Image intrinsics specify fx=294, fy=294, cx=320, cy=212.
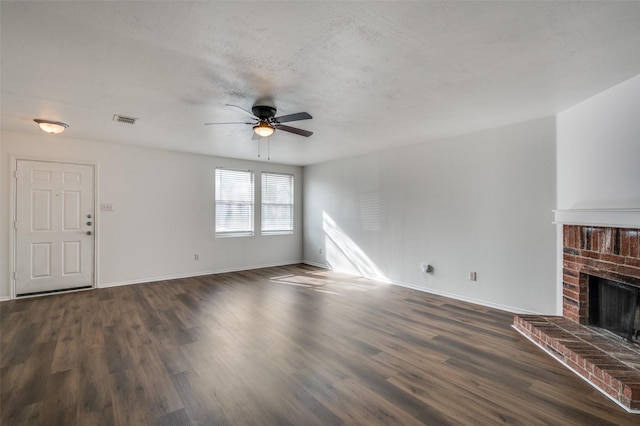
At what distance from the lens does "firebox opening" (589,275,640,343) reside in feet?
8.65

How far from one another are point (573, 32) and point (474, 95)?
1068 millimetres

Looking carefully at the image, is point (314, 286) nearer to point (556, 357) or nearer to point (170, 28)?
point (556, 357)

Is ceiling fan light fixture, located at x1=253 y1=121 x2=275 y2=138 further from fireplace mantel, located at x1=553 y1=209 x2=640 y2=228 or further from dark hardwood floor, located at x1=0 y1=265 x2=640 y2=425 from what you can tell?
fireplace mantel, located at x1=553 y1=209 x2=640 y2=228

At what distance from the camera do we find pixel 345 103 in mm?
3248

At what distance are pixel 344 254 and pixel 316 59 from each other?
4735 mm

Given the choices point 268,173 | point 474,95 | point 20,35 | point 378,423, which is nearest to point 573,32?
point 474,95

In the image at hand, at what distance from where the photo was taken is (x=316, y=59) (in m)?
2.32

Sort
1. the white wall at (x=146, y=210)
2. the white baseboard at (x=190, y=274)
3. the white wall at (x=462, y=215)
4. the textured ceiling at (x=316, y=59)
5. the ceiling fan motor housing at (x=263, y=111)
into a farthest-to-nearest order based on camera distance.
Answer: the white baseboard at (x=190, y=274) → the white wall at (x=146, y=210) → the white wall at (x=462, y=215) → the ceiling fan motor housing at (x=263, y=111) → the textured ceiling at (x=316, y=59)

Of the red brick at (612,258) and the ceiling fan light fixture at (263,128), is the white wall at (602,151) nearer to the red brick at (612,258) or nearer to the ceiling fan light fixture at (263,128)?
the red brick at (612,258)

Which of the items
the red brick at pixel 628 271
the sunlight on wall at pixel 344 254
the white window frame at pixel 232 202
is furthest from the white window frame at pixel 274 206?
the red brick at pixel 628 271

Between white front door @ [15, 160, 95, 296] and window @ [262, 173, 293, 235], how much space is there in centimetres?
331

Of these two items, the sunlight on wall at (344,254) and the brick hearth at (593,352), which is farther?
the sunlight on wall at (344,254)

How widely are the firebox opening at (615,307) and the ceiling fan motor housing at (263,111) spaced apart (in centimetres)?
382

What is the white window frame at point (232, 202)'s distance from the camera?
6.41 m
